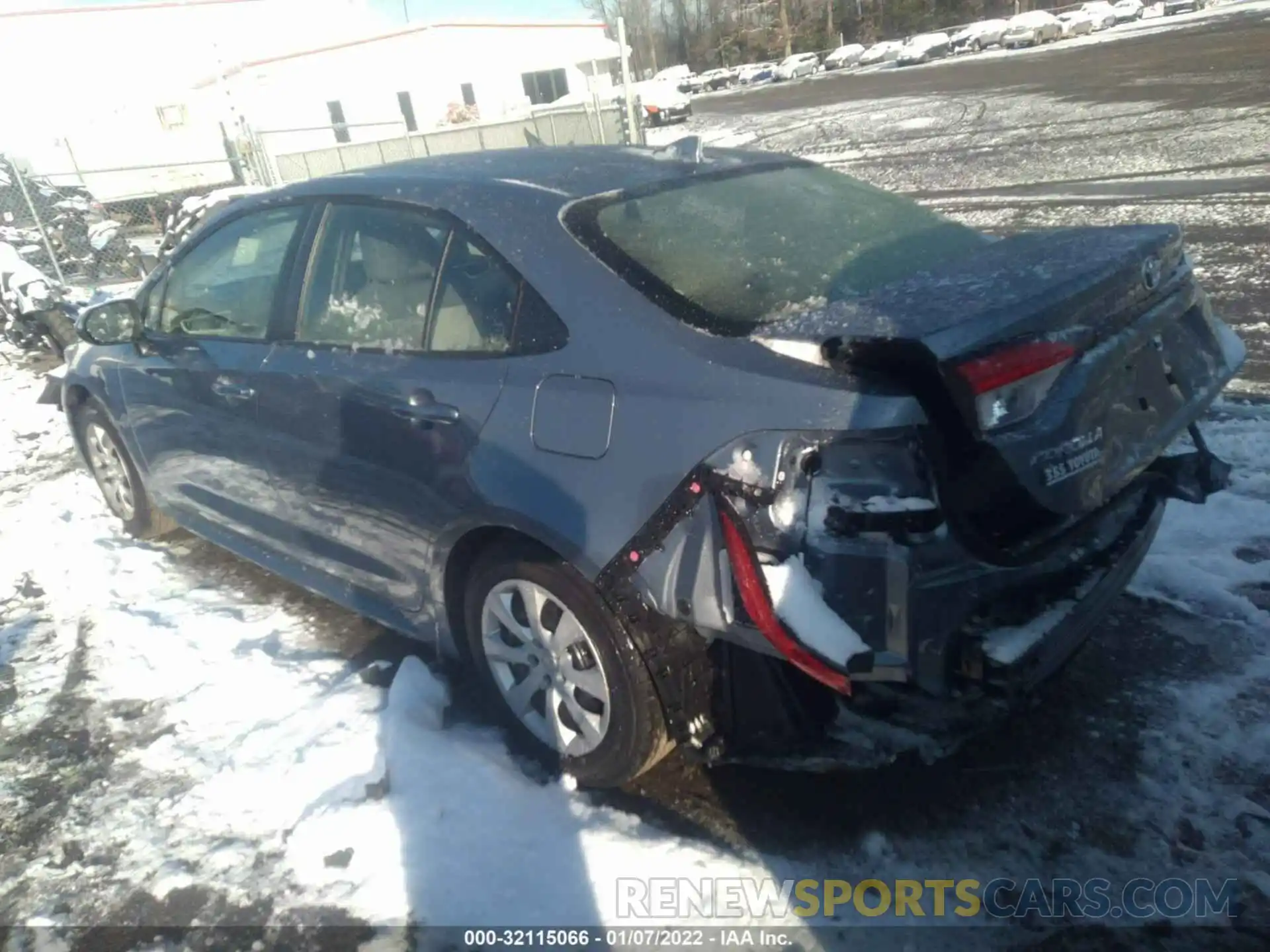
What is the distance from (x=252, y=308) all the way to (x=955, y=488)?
2816 millimetres

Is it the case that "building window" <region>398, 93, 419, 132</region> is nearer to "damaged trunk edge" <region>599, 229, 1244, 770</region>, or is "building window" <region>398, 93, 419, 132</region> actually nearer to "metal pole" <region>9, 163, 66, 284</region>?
"metal pole" <region>9, 163, 66, 284</region>

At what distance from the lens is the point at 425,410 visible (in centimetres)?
293

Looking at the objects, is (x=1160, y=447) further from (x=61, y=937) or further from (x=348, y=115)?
(x=348, y=115)

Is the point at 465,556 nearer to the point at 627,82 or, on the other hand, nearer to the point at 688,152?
the point at 688,152

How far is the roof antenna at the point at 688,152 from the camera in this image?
3.33 metres

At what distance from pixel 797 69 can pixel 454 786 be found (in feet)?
170

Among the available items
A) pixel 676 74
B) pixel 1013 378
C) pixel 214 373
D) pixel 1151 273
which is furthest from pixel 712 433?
pixel 676 74

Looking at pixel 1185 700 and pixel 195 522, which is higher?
pixel 195 522

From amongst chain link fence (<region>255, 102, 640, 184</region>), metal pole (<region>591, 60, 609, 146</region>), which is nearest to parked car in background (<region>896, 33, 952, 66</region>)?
chain link fence (<region>255, 102, 640, 184</region>)

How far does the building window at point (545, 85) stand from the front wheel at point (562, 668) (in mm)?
38641

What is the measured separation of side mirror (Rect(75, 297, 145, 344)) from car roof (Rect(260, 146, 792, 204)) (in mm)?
1044

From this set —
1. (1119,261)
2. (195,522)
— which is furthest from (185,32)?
(1119,261)

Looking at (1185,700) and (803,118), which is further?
(803,118)

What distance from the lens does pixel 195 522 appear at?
14.6ft
